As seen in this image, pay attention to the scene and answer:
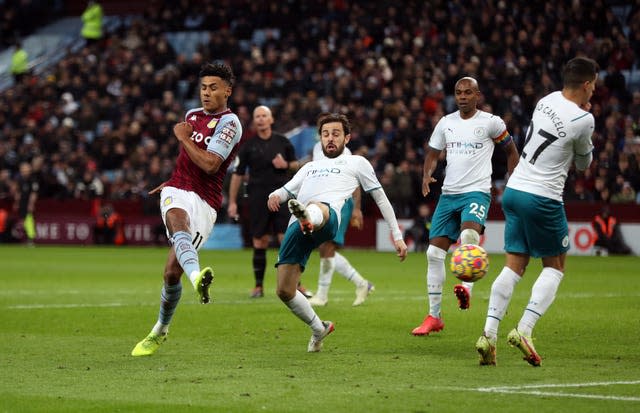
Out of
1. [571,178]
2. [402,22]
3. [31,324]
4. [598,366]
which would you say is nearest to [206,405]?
[598,366]

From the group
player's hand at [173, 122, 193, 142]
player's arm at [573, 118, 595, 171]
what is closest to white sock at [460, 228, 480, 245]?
player's arm at [573, 118, 595, 171]

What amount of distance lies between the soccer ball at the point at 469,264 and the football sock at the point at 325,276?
16.9ft

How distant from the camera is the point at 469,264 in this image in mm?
10180

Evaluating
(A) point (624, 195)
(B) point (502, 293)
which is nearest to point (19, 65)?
(A) point (624, 195)

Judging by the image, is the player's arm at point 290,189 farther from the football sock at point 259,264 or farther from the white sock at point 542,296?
the football sock at point 259,264

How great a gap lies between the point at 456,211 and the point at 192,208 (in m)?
3.21

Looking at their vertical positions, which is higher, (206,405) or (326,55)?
(326,55)

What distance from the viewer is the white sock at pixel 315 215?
10.1m

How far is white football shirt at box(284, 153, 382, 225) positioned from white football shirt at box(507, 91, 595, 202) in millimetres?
1725

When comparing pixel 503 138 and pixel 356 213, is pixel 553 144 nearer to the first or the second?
pixel 503 138

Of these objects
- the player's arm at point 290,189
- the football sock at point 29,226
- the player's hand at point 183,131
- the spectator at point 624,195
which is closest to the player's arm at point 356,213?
the player's arm at point 290,189

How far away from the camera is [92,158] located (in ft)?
126

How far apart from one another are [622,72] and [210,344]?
2156 centimetres

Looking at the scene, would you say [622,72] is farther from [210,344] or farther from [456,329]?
[210,344]
